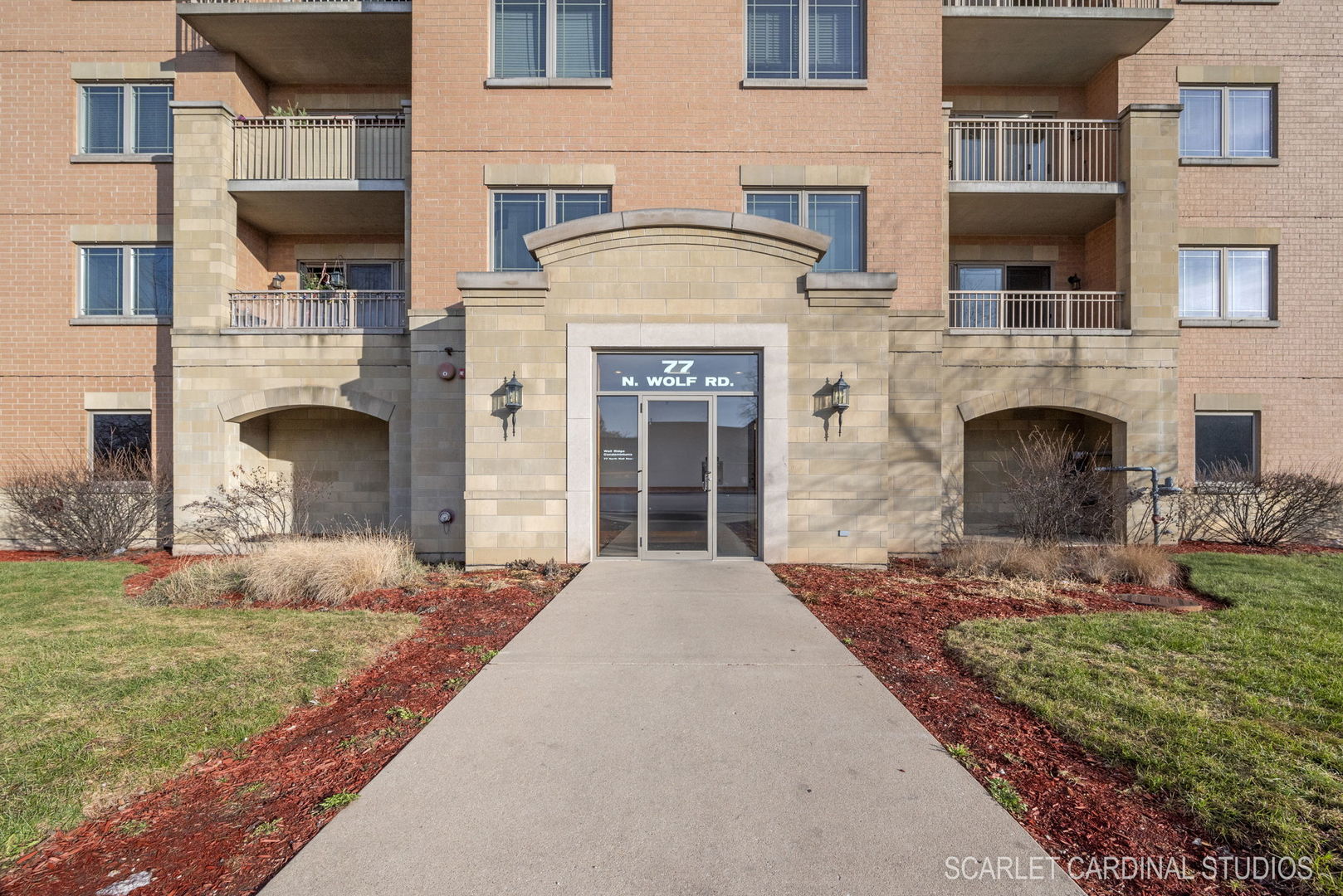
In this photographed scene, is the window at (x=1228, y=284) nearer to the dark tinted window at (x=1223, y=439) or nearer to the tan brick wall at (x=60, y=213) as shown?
the dark tinted window at (x=1223, y=439)

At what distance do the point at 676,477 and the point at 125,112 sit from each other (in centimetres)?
1414

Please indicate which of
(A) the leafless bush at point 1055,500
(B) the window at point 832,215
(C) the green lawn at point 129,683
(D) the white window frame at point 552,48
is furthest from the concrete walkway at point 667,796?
(D) the white window frame at point 552,48

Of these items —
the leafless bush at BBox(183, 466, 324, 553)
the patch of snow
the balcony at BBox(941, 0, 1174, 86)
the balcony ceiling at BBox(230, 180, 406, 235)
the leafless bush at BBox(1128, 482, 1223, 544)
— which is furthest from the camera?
the balcony ceiling at BBox(230, 180, 406, 235)

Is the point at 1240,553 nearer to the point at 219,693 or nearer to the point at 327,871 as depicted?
the point at 327,871

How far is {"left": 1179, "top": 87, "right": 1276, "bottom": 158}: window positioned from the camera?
13.3 m

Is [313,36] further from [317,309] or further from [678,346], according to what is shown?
[678,346]

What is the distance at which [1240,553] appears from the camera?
10.5 m

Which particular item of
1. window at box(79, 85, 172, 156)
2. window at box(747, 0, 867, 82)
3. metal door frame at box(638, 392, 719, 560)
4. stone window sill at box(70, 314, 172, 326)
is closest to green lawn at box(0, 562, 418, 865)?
metal door frame at box(638, 392, 719, 560)

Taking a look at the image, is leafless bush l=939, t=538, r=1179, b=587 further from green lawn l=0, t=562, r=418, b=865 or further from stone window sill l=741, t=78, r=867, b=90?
stone window sill l=741, t=78, r=867, b=90

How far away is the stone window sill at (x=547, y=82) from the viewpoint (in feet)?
36.9

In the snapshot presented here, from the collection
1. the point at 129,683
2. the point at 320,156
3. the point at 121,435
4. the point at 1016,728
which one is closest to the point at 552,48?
the point at 320,156

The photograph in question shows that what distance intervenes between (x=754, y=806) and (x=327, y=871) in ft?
6.48

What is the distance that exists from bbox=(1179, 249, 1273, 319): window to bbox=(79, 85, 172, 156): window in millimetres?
22055

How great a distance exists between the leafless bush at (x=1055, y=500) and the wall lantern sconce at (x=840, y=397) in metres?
3.79
